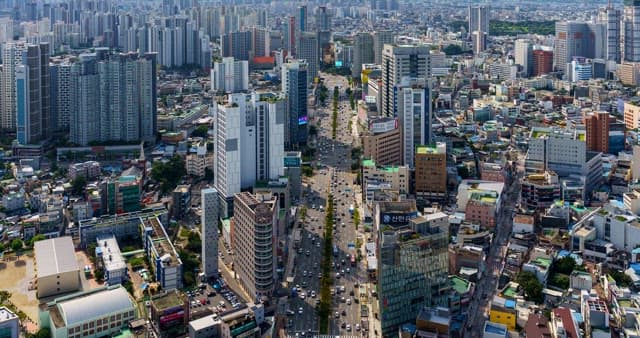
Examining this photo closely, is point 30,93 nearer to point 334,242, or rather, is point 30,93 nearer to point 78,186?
point 78,186

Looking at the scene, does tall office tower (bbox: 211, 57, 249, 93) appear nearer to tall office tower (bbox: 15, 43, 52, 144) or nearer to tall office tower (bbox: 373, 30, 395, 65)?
tall office tower (bbox: 373, 30, 395, 65)

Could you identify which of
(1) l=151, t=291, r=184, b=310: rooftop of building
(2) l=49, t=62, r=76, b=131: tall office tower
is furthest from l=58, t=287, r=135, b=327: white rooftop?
(2) l=49, t=62, r=76, b=131: tall office tower

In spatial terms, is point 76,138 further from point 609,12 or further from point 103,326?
point 609,12

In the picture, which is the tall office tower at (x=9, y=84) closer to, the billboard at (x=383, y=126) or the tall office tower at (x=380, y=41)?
the billboard at (x=383, y=126)

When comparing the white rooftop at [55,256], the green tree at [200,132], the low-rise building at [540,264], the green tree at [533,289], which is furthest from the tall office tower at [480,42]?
the white rooftop at [55,256]

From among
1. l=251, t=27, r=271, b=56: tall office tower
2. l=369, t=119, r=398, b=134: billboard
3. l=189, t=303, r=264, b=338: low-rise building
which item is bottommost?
l=189, t=303, r=264, b=338: low-rise building

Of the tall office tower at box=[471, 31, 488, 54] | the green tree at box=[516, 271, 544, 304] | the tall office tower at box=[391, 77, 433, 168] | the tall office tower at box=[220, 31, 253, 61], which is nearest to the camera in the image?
the green tree at box=[516, 271, 544, 304]
